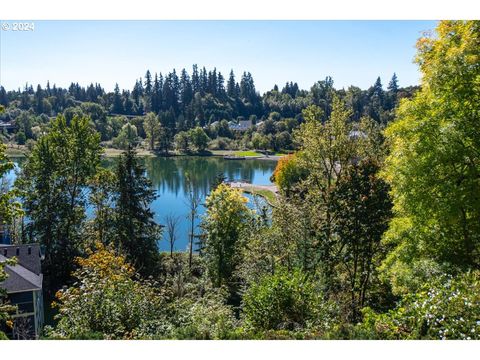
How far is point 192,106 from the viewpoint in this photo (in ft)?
Result: 362

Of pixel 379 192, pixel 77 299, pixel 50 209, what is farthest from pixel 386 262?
pixel 50 209

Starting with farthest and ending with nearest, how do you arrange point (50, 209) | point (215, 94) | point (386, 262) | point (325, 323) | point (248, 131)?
1. point (215, 94)
2. point (248, 131)
3. point (50, 209)
4. point (386, 262)
5. point (325, 323)

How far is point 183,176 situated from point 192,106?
180 feet

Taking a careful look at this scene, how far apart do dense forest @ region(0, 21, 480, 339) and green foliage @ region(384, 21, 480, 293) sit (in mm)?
26

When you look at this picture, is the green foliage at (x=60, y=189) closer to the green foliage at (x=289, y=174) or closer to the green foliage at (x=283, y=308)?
the green foliage at (x=283, y=308)

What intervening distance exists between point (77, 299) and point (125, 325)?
138 cm

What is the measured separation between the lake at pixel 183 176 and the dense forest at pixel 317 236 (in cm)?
898

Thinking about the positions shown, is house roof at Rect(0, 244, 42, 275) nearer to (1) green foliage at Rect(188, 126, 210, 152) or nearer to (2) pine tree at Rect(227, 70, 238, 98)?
(1) green foliage at Rect(188, 126, 210, 152)

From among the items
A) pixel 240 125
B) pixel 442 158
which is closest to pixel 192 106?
pixel 240 125

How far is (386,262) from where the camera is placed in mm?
11188

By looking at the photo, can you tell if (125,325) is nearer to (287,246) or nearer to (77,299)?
(77,299)

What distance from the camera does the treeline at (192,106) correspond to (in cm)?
8644

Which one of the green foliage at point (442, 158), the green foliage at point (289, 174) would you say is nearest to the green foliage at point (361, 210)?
the green foliage at point (442, 158)

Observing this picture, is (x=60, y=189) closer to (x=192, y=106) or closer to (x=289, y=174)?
(x=289, y=174)
